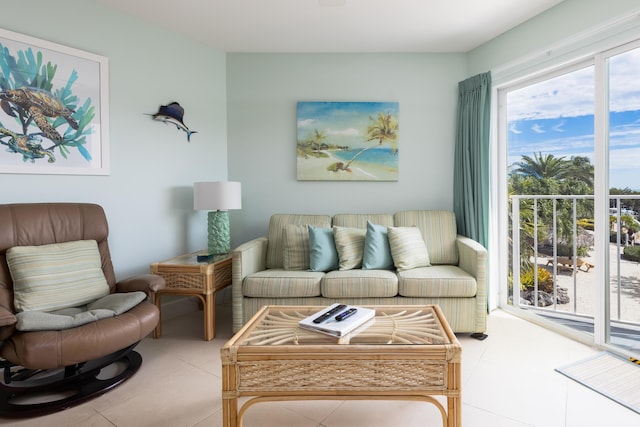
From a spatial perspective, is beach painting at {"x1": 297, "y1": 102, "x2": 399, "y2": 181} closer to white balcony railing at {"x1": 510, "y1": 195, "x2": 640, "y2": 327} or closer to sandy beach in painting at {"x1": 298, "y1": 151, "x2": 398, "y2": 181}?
sandy beach in painting at {"x1": 298, "y1": 151, "x2": 398, "y2": 181}

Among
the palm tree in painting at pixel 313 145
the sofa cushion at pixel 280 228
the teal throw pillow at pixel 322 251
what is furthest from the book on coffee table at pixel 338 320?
the palm tree in painting at pixel 313 145

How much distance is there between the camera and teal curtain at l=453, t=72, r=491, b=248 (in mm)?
3076

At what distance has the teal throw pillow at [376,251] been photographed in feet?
9.04

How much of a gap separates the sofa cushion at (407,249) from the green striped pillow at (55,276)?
207 cm

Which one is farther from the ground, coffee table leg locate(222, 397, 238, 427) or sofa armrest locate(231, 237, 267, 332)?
sofa armrest locate(231, 237, 267, 332)

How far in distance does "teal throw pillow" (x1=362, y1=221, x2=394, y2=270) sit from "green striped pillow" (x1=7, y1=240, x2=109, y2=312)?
186cm

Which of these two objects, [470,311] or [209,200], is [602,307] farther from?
[209,200]

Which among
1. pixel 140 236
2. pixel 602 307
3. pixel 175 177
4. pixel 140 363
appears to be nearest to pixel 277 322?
pixel 140 363

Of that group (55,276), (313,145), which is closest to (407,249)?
(313,145)

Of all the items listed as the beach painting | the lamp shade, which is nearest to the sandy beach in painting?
the beach painting

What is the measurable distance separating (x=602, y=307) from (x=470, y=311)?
87cm

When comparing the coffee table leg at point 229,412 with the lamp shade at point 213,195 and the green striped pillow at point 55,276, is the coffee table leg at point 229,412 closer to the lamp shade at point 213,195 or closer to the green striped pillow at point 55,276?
the green striped pillow at point 55,276

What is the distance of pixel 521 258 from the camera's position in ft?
10.4

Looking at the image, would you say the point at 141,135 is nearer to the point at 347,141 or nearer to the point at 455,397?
the point at 347,141
